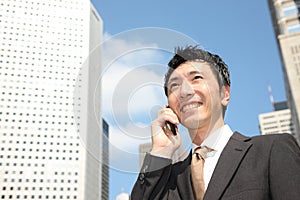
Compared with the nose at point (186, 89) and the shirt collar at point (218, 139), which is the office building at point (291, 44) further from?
the nose at point (186, 89)

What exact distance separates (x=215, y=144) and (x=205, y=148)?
62mm

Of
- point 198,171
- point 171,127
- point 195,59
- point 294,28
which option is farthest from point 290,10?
point 198,171

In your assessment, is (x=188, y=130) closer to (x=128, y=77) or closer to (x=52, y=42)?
(x=128, y=77)

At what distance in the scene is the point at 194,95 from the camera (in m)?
1.69

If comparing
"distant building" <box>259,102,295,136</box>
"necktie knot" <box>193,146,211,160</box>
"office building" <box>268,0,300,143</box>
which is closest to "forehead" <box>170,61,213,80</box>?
"necktie knot" <box>193,146,211,160</box>

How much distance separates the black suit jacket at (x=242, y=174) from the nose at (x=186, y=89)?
341 millimetres

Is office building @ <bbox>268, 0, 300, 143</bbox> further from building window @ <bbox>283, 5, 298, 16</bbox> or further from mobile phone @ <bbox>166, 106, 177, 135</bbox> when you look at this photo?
mobile phone @ <bbox>166, 106, 177, 135</bbox>

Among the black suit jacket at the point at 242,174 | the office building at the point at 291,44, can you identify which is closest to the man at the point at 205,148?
the black suit jacket at the point at 242,174

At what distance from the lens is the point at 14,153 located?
73938 millimetres

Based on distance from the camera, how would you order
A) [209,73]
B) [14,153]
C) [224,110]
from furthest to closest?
[14,153]
[224,110]
[209,73]

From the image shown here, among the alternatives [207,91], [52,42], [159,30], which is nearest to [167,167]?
[207,91]

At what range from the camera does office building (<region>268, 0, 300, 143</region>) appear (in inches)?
2076

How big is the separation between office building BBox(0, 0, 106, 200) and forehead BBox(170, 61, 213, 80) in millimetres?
62063

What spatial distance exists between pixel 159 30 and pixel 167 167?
2.35 ft
